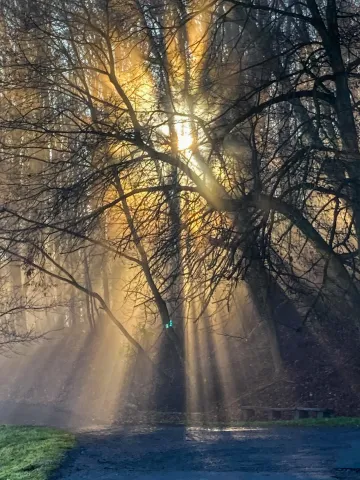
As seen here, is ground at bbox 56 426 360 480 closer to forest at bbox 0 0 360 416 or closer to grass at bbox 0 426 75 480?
grass at bbox 0 426 75 480

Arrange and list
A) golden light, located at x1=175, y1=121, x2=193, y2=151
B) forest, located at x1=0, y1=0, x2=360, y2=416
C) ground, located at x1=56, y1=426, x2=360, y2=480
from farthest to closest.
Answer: golden light, located at x1=175, y1=121, x2=193, y2=151 < forest, located at x1=0, y1=0, x2=360, y2=416 < ground, located at x1=56, y1=426, x2=360, y2=480

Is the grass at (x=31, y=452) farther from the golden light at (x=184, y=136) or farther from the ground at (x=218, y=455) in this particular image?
the golden light at (x=184, y=136)

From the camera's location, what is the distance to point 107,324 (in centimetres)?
3369

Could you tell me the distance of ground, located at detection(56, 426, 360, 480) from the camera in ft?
26.5

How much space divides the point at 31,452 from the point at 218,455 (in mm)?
2826

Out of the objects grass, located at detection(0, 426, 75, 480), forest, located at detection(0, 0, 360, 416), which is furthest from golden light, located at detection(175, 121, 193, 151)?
grass, located at detection(0, 426, 75, 480)

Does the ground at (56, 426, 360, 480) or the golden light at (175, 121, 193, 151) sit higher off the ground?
the golden light at (175, 121, 193, 151)

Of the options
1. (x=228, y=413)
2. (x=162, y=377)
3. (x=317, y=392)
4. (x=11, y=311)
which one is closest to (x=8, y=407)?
(x=162, y=377)

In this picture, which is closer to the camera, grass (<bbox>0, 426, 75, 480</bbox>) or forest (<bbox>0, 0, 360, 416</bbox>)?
grass (<bbox>0, 426, 75, 480</bbox>)

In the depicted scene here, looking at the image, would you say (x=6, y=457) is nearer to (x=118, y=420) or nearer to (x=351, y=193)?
(x=351, y=193)

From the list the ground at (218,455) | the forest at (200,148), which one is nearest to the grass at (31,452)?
the ground at (218,455)

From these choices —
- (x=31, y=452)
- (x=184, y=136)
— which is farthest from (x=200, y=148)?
(x=31, y=452)

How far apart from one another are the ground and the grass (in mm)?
217

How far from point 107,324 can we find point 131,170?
808 inches
